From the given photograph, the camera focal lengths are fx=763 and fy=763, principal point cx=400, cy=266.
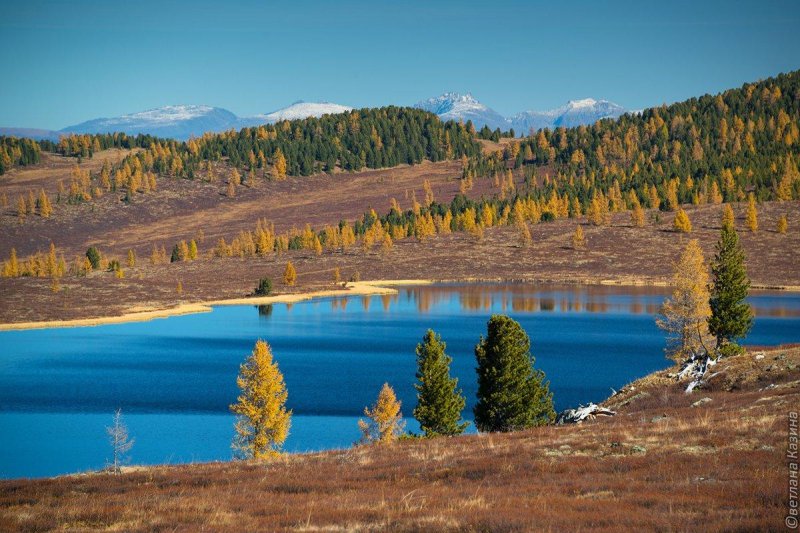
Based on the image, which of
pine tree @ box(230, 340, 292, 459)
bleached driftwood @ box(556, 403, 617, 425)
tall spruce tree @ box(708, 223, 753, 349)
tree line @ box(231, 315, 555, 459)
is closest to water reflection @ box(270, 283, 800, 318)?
tall spruce tree @ box(708, 223, 753, 349)

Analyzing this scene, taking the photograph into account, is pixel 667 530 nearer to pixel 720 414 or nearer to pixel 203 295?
Answer: pixel 720 414

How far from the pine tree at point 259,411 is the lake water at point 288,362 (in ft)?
6.53

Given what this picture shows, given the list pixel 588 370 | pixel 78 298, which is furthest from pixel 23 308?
pixel 588 370

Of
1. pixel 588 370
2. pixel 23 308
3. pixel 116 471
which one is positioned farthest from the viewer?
pixel 23 308

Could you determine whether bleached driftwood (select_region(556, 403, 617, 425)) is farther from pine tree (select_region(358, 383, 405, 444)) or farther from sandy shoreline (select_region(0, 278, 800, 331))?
sandy shoreline (select_region(0, 278, 800, 331))

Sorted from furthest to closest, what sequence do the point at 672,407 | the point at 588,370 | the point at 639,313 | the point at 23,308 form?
the point at 23,308 < the point at 639,313 < the point at 588,370 < the point at 672,407

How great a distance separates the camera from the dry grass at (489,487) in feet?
53.2

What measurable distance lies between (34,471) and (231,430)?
1492cm

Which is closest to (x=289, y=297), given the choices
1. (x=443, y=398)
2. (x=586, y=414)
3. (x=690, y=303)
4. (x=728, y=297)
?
(x=690, y=303)

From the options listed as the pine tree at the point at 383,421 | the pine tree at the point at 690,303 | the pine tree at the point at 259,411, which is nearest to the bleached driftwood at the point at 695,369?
the pine tree at the point at 690,303

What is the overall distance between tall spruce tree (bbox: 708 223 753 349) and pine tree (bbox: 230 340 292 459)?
35.5 meters

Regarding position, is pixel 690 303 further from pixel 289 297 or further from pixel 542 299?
pixel 289 297

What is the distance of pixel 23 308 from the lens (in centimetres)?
14362

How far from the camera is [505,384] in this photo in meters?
49.5
